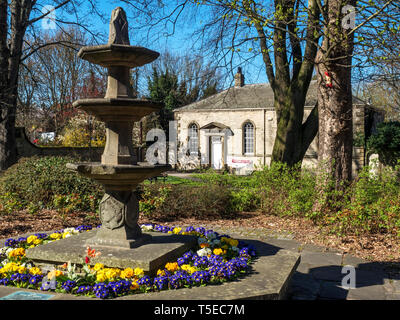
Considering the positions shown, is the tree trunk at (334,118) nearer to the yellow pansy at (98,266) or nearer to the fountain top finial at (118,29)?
the fountain top finial at (118,29)

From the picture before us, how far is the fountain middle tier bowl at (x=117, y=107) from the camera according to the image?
4.58 metres

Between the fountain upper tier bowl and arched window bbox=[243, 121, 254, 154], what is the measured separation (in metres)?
24.6

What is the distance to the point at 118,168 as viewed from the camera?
4.52 m

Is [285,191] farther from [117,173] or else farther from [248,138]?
[248,138]

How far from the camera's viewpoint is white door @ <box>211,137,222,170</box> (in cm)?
3066

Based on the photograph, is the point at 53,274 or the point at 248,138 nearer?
the point at 53,274

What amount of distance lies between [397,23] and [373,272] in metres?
4.90

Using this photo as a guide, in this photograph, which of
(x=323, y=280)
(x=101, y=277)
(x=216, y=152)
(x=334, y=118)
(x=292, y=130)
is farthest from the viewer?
(x=216, y=152)

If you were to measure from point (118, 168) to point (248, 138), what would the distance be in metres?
25.5

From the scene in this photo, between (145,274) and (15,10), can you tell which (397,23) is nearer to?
(145,274)

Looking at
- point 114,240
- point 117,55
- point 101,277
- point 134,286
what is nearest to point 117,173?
point 114,240

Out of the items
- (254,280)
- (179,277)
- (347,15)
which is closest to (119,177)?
(179,277)

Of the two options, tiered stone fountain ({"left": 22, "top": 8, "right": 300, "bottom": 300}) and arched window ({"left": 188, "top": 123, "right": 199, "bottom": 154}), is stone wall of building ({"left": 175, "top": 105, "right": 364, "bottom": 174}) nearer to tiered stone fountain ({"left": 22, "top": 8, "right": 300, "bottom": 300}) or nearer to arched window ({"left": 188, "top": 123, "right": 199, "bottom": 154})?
arched window ({"left": 188, "top": 123, "right": 199, "bottom": 154})

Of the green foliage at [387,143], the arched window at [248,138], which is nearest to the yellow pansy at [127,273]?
the green foliage at [387,143]
